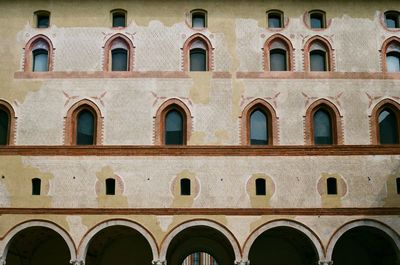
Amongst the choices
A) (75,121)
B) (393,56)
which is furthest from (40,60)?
(393,56)

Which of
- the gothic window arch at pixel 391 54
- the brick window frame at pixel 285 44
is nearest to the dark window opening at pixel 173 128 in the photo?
the brick window frame at pixel 285 44

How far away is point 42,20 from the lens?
28188mm

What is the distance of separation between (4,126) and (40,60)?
3.08 m

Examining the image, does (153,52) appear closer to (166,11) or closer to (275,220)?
(166,11)

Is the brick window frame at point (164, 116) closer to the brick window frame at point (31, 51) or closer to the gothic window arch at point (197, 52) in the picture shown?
the gothic window arch at point (197, 52)

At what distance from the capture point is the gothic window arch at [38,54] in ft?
90.2

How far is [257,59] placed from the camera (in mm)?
27297

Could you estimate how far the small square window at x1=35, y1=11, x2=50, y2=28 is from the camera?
2803 centimetres

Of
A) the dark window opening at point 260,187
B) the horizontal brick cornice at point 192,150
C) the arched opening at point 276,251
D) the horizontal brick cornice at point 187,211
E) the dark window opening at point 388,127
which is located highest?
the dark window opening at point 388,127

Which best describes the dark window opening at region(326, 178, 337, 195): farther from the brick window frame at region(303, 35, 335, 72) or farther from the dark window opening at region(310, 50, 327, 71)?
the dark window opening at region(310, 50, 327, 71)

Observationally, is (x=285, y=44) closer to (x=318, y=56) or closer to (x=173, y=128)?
(x=318, y=56)

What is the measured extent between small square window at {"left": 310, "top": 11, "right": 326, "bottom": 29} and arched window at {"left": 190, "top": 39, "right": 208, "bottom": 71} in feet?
15.1

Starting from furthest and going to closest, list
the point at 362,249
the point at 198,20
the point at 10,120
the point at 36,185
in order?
1. the point at 362,249
2. the point at 198,20
3. the point at 10,120
4. the point at 36,185

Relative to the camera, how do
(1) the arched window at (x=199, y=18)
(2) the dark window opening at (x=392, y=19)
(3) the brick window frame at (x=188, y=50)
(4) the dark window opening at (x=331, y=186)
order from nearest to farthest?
(4) the dark window opening at (x=331, y=186) → (3) the brick window frame at (x=188, y=50) → (1) the arched window at (x=199, y=18) → (2) the dark window opening at (x=392, y=19)
